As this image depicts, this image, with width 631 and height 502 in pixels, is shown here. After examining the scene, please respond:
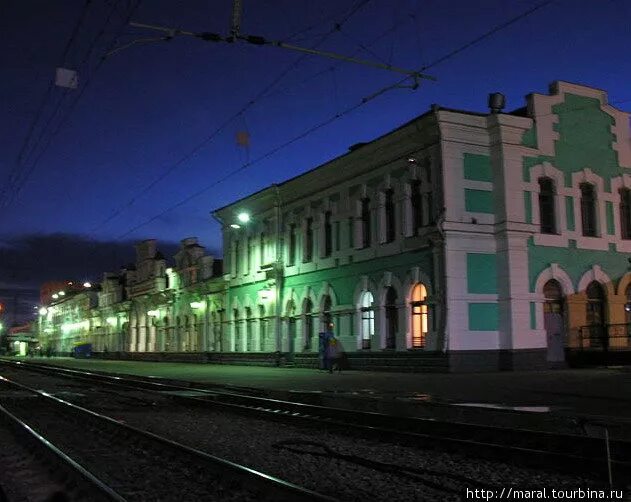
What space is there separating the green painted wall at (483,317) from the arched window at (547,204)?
3.59m

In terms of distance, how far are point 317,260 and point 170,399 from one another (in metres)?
12.9

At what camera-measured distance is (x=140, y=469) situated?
847 centimetres

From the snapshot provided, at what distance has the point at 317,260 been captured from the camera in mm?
30016

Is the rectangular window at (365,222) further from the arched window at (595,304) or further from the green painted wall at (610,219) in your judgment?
the green painted wall at (610,219)

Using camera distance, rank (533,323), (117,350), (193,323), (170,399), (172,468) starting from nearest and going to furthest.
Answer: (172,468) < (170,399) < (533,323) < (193,323) < (117,350)

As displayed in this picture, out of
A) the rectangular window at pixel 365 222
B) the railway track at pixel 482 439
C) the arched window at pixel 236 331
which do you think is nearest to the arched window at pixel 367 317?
the rectangular window at pixel 365 222

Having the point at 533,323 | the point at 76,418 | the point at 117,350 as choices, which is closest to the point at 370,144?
the point at 533,323

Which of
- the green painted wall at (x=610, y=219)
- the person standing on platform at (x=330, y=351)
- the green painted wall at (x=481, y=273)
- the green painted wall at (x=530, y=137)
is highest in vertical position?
the green painted wall at (x=530, y=137)

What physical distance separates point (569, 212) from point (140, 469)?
19.8 meters

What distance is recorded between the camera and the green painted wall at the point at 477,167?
23.5 meters

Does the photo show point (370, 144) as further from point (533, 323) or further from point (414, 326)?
point (533, 323)

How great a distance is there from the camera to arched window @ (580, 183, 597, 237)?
25.1m

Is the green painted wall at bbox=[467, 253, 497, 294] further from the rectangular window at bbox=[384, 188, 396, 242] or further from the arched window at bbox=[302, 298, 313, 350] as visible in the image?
the arched window at bbox=[302, 298, 313, 350]

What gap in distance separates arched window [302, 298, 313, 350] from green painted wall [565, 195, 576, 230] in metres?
11.2
